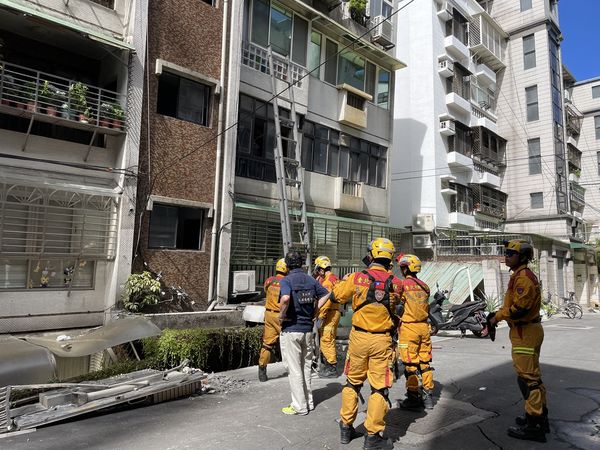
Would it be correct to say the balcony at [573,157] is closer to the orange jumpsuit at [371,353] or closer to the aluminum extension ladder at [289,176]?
the aluminum extension ladder at [289,176]

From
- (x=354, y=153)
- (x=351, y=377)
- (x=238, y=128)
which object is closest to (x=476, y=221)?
(x=354, y=153)

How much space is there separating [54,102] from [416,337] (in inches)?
334

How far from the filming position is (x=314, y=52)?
15492mm

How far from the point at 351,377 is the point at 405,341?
1.61 meters

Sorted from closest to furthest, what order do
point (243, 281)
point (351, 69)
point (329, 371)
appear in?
1. point (329, 371)
2. point (243, 281)
3. point (351, 69)

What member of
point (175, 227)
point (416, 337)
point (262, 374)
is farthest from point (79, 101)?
point (416, 337)

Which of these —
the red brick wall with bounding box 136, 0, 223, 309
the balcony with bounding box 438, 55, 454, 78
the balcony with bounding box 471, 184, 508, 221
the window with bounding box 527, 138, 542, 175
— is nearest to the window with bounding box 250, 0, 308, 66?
the red brick wall with bounding box 136, 0, 223, 309

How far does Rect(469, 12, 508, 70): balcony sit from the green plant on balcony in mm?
13192

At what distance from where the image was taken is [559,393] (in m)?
6.31

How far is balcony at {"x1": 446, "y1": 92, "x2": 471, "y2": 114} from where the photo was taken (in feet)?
79.6

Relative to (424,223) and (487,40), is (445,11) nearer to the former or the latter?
(487,40)

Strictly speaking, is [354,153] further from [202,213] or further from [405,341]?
[405,341]

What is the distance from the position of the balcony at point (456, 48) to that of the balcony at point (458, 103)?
2500 mm

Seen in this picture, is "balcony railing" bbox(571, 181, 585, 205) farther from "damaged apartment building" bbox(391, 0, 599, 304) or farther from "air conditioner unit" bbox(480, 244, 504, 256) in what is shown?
"air conditioner unit" bbox(480, 244, 504, 256)
